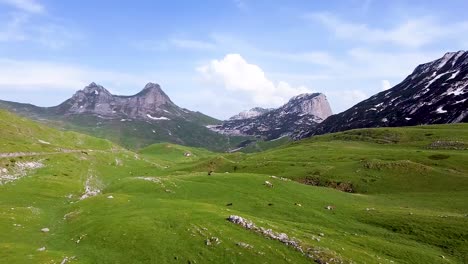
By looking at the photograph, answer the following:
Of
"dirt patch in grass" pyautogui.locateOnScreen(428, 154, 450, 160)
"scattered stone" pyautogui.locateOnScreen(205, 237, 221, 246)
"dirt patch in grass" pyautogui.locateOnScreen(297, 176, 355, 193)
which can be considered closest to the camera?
"scattered stone" pyautogui.locateOnScreen(205, 237, 221, 246)

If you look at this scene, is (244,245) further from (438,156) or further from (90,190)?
(438,156)

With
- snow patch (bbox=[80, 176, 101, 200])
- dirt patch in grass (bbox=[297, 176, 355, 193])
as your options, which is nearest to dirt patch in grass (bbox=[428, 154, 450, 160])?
dirt patch in grass (bbox=[297, 176, 355, 193])

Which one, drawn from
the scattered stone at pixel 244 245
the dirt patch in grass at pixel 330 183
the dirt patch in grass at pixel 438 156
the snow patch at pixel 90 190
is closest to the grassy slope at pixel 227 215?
the scattered stone at pixel 244 245

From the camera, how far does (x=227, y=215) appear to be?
53.7m

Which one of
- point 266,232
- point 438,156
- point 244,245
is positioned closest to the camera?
point 244,245

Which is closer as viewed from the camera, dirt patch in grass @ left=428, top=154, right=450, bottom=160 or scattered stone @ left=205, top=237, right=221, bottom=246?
scattered stone @ left=205, top=237, right=221, bottom=246

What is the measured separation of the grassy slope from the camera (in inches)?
1697

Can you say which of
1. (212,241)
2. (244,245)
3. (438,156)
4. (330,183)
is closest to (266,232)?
(244,245)

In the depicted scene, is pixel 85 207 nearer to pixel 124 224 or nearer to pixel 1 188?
pixel 124 224

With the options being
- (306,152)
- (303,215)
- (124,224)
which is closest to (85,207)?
(124,224)

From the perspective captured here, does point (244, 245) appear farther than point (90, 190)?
No

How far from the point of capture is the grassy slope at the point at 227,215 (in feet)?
141

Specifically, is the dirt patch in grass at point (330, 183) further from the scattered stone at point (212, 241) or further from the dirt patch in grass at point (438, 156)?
the scattered stone at point (212, 241)

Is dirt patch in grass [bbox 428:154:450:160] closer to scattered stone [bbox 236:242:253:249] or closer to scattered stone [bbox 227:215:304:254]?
scattered stone [bbox 227:215:304:254]
